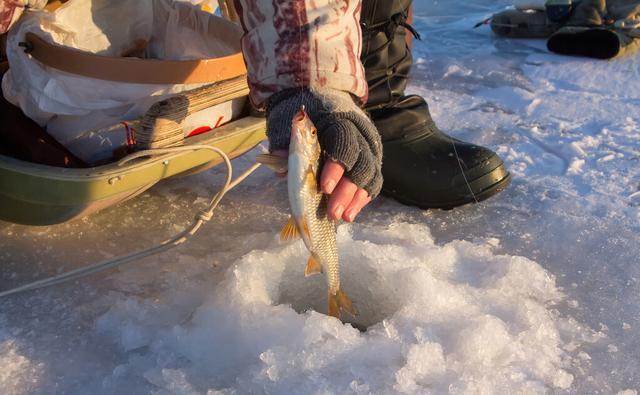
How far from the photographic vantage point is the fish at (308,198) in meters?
1.39

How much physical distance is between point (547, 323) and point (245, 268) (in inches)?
29.4

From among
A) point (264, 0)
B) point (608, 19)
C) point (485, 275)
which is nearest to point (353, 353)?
point (485, 275)

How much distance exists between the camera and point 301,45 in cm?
165

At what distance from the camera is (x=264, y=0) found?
1.67 meters

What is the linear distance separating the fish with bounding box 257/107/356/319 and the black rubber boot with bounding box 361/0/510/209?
803 mm

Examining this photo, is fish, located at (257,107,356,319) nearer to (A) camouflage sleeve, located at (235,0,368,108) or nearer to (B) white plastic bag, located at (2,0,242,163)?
(A) camouflage sleeve, located at (235,0,368,108)

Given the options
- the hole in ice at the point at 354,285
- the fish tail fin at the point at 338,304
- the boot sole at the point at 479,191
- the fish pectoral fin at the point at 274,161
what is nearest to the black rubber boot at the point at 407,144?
the boot sole at the point at 479,191

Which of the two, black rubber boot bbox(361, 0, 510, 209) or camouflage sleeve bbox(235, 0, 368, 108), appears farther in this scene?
black rubber boot bbox(361, 0, 510, 209)

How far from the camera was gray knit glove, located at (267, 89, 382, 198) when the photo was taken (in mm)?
1458

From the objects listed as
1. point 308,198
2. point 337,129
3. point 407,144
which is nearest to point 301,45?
point 337,129

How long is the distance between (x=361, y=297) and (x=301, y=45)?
26.0 inches

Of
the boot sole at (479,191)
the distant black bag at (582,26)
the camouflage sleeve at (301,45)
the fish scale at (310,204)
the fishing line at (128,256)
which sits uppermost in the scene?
the camouflage sleeve at (301,45)

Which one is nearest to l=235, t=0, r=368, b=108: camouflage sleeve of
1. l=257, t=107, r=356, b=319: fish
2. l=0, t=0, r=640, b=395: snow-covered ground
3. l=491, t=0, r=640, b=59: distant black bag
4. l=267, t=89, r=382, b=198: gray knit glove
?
l=267, t=89, r=382, b=198: gray knit glove

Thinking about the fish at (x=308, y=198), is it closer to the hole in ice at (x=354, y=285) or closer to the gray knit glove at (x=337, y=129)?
the gray knit glove at (x=337, y=129)
